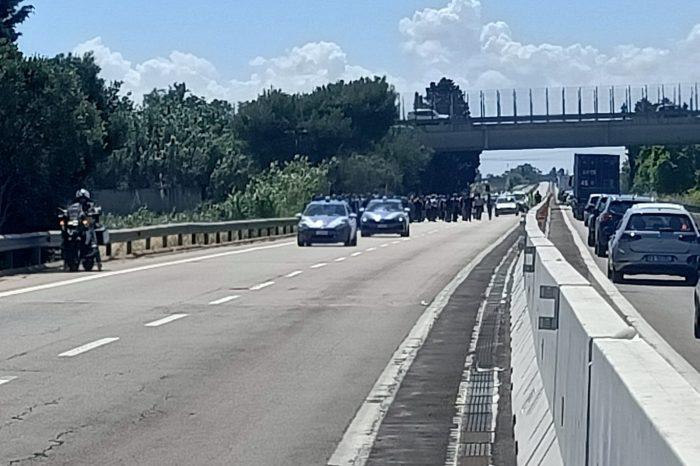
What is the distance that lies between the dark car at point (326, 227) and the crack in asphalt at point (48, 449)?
113 ft

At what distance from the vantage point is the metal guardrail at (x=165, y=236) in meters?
29.2

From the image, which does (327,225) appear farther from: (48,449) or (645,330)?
(48,449)

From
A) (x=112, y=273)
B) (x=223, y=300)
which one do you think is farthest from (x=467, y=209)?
(x=223, y=300)

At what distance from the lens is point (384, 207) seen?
2255 inches

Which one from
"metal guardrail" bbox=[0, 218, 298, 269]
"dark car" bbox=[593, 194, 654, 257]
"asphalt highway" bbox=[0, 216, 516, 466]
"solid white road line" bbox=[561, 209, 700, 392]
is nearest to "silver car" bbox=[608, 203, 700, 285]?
"solid white road line" bbox=[561, 209, 700, 392]

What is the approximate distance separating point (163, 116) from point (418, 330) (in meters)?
76.4

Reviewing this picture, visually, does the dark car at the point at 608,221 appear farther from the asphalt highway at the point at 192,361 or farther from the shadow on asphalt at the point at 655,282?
the asphalt highway at the point at 192,361

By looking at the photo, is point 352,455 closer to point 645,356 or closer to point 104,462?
point 104,462

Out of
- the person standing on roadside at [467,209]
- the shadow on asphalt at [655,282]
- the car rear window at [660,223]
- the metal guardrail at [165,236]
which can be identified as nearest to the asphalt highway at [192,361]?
the metal guardrail at [165,236]

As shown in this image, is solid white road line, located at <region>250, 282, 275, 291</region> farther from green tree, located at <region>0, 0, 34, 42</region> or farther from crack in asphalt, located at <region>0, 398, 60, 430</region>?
green tree, located at <region>0, 0, 34, 42</region>

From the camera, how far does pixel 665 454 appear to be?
3.62 metres

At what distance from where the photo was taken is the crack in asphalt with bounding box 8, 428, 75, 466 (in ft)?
29.4

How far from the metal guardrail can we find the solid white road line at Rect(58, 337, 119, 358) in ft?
40.6

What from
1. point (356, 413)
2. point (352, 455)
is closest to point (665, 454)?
point (352, 455)
